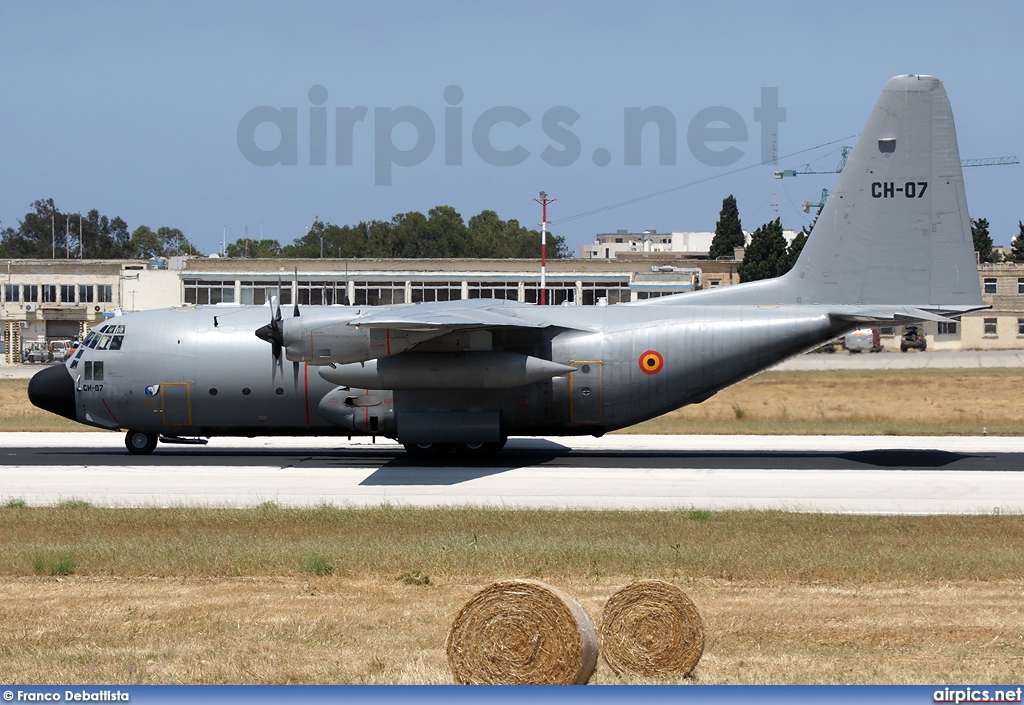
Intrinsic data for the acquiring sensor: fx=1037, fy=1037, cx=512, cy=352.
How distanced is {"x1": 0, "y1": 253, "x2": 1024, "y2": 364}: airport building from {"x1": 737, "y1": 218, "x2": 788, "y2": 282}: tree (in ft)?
34.2

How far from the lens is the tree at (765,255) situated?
3288 inches

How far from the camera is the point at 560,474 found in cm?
2391

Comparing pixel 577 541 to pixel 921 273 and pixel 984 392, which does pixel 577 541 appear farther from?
pixel 984 392

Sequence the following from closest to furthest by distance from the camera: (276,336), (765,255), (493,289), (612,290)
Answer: (276,336) < (493,289) < (612,290) < (765,255)

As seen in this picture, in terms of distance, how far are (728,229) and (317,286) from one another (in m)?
65.8

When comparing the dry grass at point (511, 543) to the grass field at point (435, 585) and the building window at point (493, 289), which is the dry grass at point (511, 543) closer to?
the grass field at point (435, 585)

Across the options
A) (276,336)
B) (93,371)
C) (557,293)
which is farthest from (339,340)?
(557,293)

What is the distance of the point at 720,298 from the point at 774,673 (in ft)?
58.6

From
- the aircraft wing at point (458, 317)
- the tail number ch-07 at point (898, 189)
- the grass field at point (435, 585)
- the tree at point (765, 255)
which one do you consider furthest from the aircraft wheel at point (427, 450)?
the tree at point (765, 255)

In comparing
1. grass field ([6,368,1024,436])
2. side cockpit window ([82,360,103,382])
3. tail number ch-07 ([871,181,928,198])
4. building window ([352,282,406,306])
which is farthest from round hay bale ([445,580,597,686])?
building window ([352,282,406,306])

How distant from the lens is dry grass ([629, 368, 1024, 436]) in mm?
35625

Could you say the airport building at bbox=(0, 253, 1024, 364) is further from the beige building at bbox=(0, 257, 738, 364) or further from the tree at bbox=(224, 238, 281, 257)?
the tree at bbox=(224, 238, 281, 257)

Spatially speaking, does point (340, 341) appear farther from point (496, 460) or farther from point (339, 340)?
point (496, 460)

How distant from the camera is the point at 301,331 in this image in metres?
23.4
